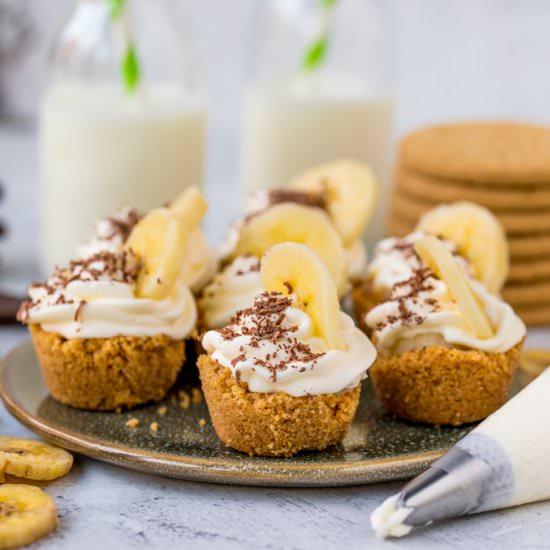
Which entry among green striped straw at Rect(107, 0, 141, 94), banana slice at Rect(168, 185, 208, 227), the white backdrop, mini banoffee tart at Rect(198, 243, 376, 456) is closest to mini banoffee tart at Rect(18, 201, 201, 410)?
banana slice at Rect(168, 185, 208, 227)

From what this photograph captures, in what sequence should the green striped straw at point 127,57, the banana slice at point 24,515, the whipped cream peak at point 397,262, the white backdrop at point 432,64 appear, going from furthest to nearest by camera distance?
the white backdrop at point 432,64 < the green striped straw at point 127,57 < the whipped cream peak at point 397,262 < the banana slice at point 24,515

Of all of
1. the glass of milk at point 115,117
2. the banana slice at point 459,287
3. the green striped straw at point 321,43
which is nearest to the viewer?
the banana slice at point 459,287

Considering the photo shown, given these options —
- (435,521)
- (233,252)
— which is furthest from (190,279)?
(435,521)

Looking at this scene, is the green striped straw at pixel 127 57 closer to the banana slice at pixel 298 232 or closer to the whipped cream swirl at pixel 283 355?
the banana slice at pixel 298 232

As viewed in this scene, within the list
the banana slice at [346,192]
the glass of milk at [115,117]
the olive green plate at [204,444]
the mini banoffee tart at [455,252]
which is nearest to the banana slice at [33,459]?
the olive green plate at [204,444]

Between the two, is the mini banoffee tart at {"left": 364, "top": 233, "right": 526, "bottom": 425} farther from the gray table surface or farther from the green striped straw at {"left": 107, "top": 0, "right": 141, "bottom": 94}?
the green striped straw at {"left": 107, "top": 0, "right": 141, "bottom": 94}

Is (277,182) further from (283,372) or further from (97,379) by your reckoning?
(283,372)
